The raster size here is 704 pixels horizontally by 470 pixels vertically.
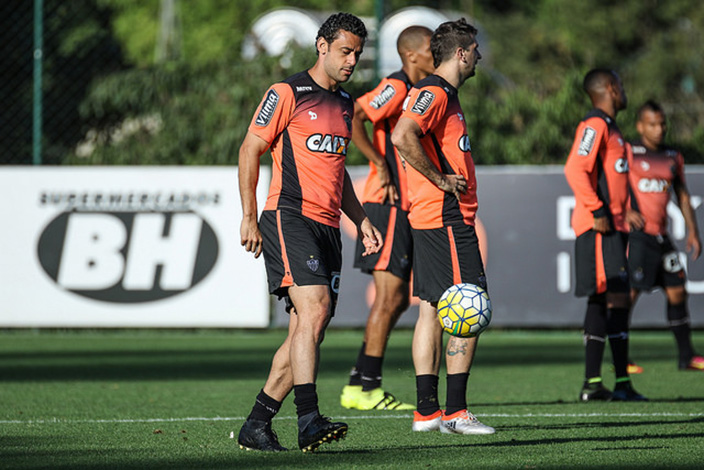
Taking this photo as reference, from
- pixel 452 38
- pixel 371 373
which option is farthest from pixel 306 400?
pixel 371 373

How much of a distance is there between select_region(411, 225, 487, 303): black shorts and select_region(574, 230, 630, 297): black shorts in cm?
194

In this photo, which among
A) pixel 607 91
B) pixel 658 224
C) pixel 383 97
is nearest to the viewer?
pixel 383 97

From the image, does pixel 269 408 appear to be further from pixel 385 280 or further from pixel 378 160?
pixel 378 160

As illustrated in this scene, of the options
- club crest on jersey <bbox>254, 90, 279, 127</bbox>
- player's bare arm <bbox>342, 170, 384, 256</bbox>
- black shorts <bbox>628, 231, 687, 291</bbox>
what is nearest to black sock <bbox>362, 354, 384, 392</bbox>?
player's bare arm <bbox>342, 170, 384, 256</bbox>

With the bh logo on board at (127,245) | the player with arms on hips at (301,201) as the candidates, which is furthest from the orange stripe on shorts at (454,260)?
the bh logo on board at (127,245)

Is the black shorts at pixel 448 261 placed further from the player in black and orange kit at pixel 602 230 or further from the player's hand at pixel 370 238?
the player in black and orange kit at pixel 602 230

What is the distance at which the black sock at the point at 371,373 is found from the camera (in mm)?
8031

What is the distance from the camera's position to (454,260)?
22.0ft

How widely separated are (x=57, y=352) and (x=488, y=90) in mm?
7143

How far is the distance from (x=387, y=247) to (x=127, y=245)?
21.0 feet

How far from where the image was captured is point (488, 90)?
16516 mm

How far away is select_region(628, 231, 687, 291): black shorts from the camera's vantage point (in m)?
10.5

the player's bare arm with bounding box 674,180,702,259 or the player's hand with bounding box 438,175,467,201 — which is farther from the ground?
the player's hand with bounding box 438,175,467,201

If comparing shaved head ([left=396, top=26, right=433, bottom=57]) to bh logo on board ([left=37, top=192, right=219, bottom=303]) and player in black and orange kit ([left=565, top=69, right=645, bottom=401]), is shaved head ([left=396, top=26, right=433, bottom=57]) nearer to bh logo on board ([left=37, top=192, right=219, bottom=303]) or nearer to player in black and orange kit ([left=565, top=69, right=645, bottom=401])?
player in black and orange kit ([left=565, top=69, right=645, bottom=401])
